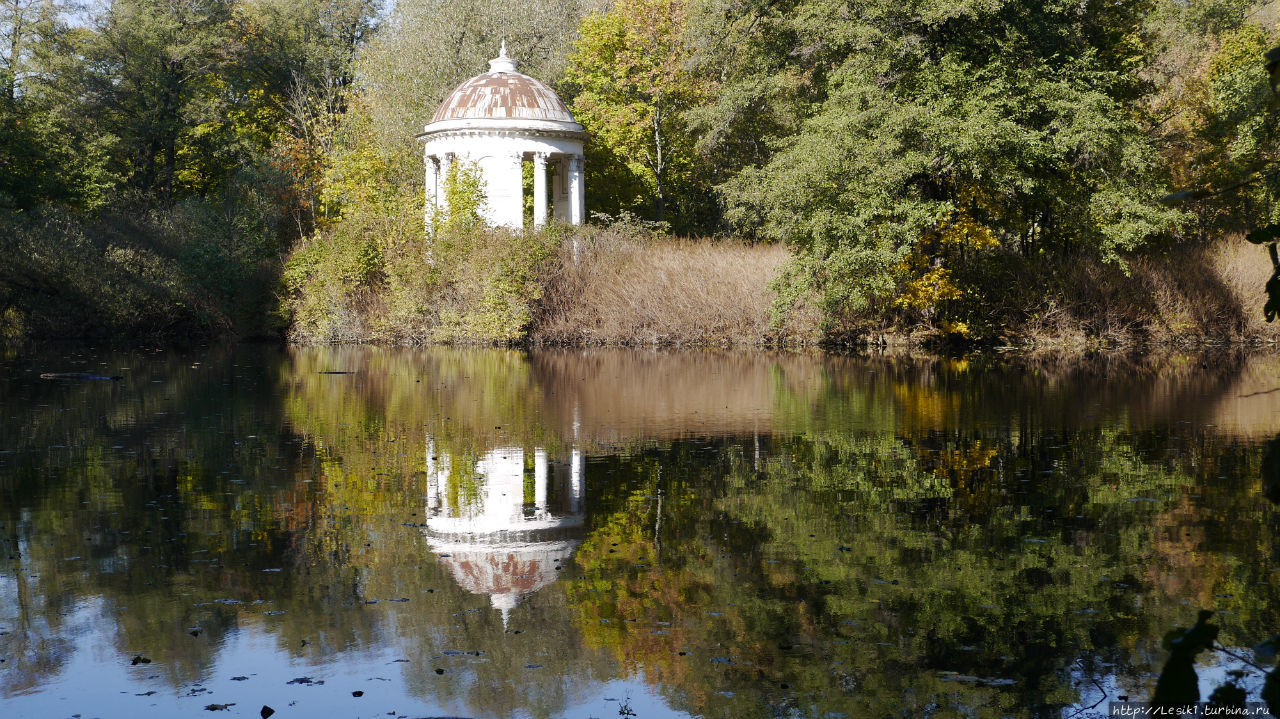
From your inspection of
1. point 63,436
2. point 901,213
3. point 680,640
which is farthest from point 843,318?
point 680,640

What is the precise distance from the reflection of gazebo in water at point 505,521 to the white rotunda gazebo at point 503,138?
29614mm

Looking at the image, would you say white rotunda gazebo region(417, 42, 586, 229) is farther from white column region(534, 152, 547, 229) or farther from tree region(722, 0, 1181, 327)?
tree region(722, 0, 1181, 327)

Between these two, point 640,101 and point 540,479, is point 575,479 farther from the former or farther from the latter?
point 640,101

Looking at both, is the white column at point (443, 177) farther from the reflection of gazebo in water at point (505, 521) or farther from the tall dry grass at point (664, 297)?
the reflection of gazebo in water at point (505, 521)

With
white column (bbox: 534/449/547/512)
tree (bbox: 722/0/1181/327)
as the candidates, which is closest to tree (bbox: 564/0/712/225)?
tree (bbox: 722/0/1181/327)

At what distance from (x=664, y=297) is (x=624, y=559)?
85.5 feet

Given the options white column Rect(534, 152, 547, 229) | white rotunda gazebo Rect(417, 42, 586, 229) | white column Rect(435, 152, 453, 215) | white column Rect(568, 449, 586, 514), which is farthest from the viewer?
white column Rect(534, 152, 547, 229)

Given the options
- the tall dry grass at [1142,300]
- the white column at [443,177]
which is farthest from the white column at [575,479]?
the white column at [443,177]

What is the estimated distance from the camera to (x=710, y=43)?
33.9 meters

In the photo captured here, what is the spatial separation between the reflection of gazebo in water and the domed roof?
3077 cm

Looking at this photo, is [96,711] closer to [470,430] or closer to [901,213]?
[470,430]

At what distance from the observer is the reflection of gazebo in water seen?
7031mm

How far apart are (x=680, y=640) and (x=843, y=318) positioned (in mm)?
26228

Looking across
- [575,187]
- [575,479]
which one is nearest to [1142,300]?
[575,187]
